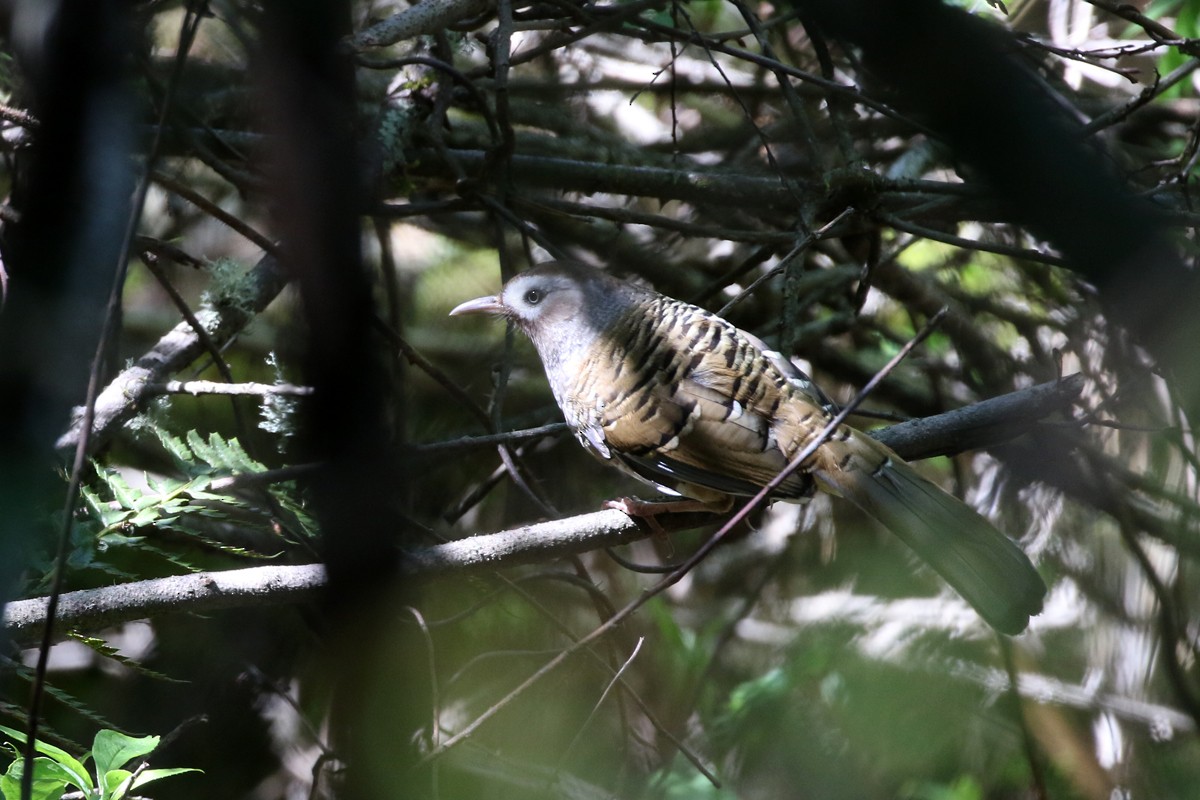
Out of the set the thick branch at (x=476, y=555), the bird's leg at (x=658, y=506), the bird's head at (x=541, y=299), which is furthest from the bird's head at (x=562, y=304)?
the thick branch at (x=476, y=555)

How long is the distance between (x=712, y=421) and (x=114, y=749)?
177cm

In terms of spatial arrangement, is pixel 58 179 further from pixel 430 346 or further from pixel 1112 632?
pixel 1112 632

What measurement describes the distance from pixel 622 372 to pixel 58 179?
2232 mm

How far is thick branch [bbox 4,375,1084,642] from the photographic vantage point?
7.45ft

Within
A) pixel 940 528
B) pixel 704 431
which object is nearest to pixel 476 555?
pixel 704 431

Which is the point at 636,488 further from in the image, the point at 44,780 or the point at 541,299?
the point at 44,780

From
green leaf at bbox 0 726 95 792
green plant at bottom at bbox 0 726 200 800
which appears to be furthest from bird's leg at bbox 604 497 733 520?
green leaf at bbox 0 726 95 792

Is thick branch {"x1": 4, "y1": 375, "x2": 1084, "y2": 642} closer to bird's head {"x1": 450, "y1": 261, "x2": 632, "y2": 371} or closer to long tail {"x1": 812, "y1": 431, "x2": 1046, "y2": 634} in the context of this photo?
long tail {"x1": 812, "y1": 431, "x2": 1046, "y2": 634}

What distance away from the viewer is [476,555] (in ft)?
8.17

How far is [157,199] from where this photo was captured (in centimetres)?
451

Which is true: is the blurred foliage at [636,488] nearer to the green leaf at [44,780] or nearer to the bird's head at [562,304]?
the bird's head at [562,304]

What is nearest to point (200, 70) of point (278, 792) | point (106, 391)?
point (106, 391)

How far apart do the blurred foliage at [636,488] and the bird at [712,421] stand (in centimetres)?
20

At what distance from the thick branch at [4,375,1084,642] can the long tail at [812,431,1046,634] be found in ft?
0.68
